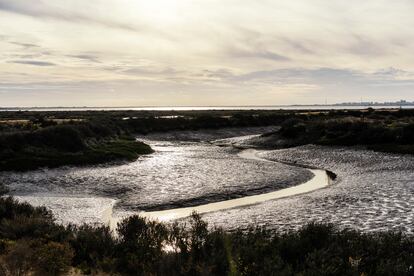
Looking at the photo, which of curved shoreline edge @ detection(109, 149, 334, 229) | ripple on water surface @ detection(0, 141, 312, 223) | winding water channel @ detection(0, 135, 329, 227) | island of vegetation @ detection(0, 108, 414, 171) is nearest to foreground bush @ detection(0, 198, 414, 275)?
curved shoreline edge @ detection(109, 149, 334, 229)

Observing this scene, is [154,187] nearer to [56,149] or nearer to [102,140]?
[56,149]

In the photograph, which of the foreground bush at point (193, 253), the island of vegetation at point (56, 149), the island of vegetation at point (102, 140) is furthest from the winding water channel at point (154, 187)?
the foreground bush at point (193, 253)

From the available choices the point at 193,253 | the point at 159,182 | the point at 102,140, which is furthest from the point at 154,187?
the point at 102,140

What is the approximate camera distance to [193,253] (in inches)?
412

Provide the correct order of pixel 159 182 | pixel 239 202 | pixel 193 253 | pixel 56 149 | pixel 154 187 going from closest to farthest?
1. pixel 193 253
2. pixel 239 202
3. pixel 154 187
4. pixel 159 182
5. pixel 56 149

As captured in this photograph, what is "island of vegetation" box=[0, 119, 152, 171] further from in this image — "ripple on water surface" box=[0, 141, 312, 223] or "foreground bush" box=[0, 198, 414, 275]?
"foreground bush" box=[0, 198, 414, 275]

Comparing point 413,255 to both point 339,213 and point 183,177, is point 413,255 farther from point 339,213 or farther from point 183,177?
point 183,177

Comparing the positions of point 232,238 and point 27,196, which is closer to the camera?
point 232,238

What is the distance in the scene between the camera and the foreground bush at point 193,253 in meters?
9.10

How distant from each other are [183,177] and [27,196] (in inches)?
385

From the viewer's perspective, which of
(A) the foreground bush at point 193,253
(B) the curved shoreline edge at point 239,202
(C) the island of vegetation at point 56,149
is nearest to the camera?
(A) the foreground bush at point 193,253

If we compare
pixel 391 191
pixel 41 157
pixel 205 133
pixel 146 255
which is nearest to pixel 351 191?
pixel 391 191

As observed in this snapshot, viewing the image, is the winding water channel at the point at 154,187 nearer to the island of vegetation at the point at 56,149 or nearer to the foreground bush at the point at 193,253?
the island of vegetation at the point at 56,149

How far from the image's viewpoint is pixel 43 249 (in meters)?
9.90
